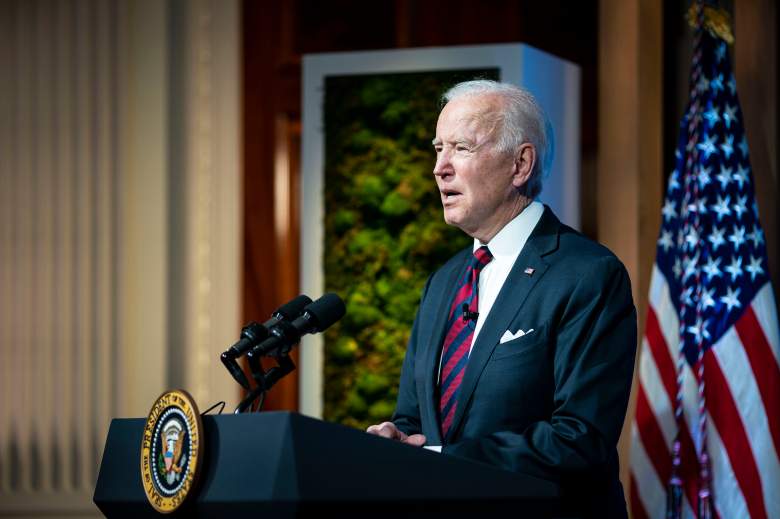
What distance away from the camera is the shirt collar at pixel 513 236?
2.44m

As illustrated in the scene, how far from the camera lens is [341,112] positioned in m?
4.78

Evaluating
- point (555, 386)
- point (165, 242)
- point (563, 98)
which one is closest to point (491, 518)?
point (555, 386)

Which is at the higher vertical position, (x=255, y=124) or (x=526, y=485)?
(x=255, y=124)

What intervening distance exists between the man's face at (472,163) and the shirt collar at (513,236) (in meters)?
0.05

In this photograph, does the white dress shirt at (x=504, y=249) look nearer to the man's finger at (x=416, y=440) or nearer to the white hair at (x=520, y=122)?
the white hair at (x=520, y=122)

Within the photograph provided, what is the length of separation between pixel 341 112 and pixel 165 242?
1486mm

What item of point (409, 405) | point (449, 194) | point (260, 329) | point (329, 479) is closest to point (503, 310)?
point (449, 194)

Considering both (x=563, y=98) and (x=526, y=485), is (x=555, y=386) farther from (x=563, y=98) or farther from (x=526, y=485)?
(x=563, y=98)

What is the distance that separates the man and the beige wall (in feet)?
11.0

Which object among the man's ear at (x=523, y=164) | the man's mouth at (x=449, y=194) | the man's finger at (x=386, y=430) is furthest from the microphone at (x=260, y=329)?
the man's ear at (x=523, y=164)

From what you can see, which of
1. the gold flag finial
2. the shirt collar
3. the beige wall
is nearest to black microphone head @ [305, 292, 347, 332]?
the shirt collar

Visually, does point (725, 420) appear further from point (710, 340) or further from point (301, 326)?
point (301, 326)

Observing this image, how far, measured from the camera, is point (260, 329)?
1.96 m

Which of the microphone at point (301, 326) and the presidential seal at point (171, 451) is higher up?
the microphone at point (301, 326)
